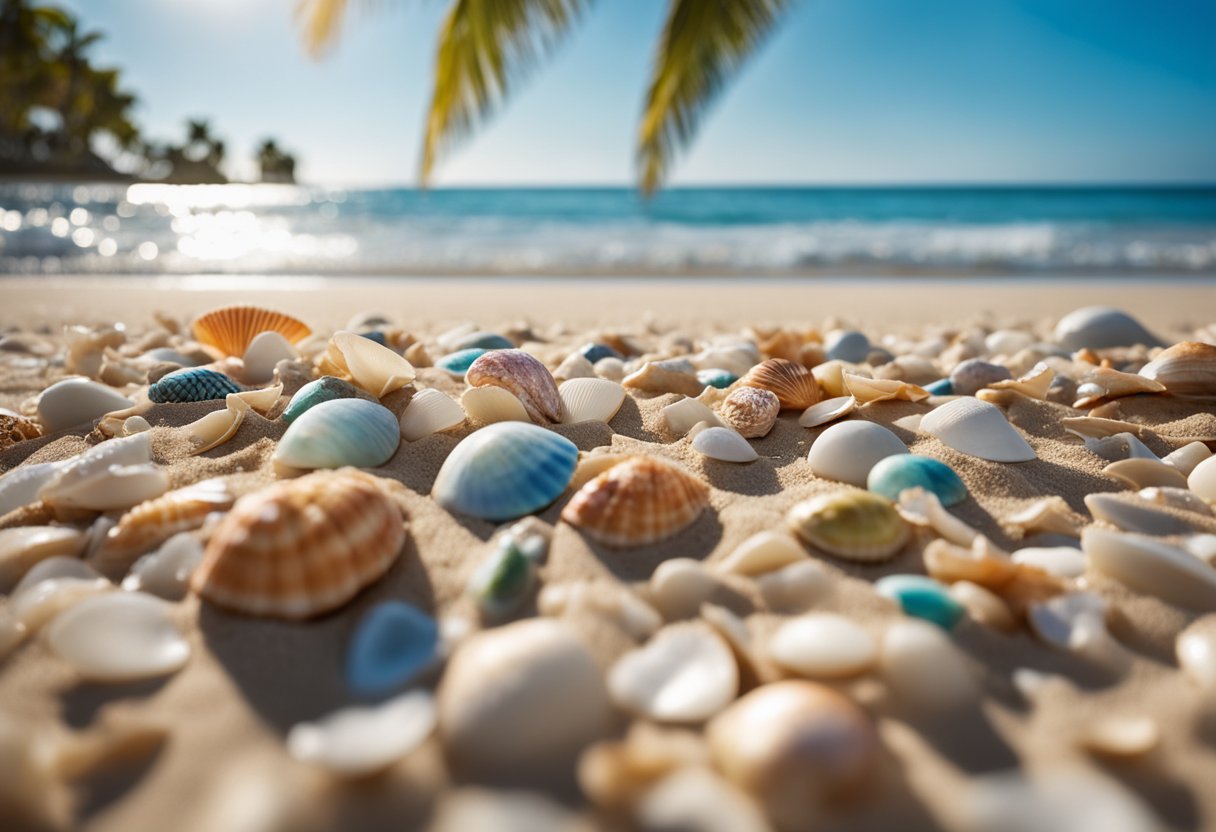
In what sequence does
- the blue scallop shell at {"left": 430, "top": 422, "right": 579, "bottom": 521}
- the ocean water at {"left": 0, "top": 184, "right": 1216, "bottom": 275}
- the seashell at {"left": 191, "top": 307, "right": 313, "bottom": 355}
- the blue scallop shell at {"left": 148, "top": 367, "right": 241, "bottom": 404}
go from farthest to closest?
the ocean water at {"left": 0, "top": 184, "right": 1216, "bottom": 275}, the seashell at {"left": 191, "top": 307, "right": 313, "bottom": 355}, the blue scallop shell at {"left": 148, "top": 367, "right": 241, "bottom": 404}, the blue scallop shell at {"left": 430, "top": 422, "right": 579, "bottom": 521}

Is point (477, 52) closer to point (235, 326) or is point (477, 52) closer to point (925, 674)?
point (235, 326)

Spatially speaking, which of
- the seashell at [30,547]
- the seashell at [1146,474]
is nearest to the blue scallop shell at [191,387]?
the seashell at [30,547]

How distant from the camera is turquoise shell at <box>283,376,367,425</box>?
165 centimetres

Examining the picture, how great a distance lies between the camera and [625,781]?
721mm

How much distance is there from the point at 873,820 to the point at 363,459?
43.9 inches

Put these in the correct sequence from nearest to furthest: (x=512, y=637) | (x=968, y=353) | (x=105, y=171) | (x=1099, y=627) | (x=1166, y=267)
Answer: (x=512, y=637)
(x=1099, y=627)
(x=968, y=353)
(x=1166, y=267)
(x=105, y=171)

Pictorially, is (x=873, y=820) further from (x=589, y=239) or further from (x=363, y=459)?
(x=589, y=239)

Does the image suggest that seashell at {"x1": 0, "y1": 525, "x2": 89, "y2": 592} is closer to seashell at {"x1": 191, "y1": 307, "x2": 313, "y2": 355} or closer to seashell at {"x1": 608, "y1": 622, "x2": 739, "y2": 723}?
seashell at {"x1": 608, "y1": 622, "x2": 739, "y2": 723}

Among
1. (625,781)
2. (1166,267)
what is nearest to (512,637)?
(625,781)

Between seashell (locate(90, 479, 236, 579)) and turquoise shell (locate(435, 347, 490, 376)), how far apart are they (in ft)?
3.12

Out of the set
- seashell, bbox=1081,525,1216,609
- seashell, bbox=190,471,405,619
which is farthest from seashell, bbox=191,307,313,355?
seashell, bbox=1081,525,1216,609

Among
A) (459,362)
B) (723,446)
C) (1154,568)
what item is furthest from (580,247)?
(1154,568)

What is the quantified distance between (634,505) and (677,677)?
38cm

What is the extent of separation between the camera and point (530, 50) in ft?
13.0
